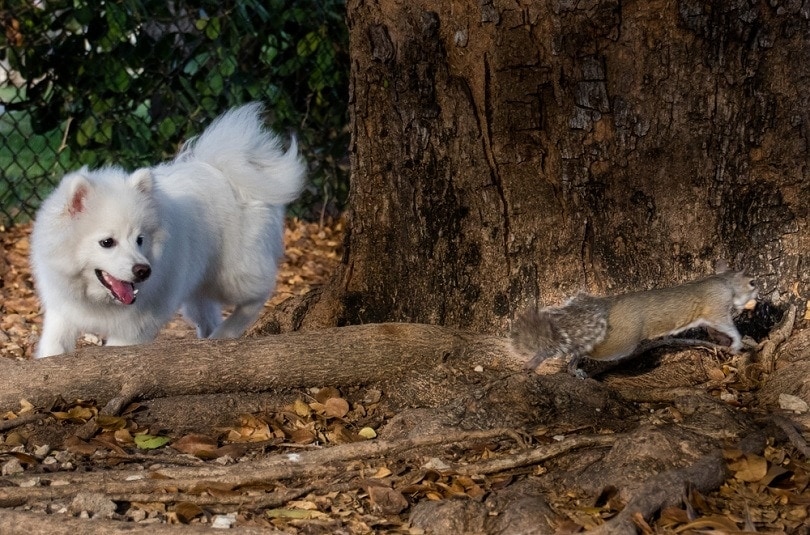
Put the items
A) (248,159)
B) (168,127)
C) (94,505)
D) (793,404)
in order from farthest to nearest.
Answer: (168,127) → (248,159) → (793,404) → (94,505)

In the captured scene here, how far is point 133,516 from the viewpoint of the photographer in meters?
3.15

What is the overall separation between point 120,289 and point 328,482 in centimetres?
170

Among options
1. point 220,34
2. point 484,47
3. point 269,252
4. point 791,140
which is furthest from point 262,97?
point 791,140

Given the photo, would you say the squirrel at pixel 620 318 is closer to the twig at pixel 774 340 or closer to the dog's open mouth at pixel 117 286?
the twig at pixel 774 340

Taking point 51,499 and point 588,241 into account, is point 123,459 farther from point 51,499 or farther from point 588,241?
point 588,241

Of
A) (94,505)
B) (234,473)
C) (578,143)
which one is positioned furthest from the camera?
(578,143)

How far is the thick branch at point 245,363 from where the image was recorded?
3.87 metres

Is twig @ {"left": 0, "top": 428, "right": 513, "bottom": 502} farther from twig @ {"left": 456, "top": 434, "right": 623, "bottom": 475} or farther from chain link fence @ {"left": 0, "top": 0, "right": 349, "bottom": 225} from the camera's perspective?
chain link fence @ {"left": 0, "top": 0, "right": 349, "bottom": 225}

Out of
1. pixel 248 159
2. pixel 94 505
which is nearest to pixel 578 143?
pixel 94 505

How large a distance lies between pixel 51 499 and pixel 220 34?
507 cm

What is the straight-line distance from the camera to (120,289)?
15.3ft

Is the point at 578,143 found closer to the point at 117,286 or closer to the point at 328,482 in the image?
the point at 328,482

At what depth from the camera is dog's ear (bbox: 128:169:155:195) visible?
4.70 m

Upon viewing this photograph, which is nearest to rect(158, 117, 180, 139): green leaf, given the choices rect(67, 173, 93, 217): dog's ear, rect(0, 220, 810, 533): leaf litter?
rect(67, 173, 93, 217): dog's ear
